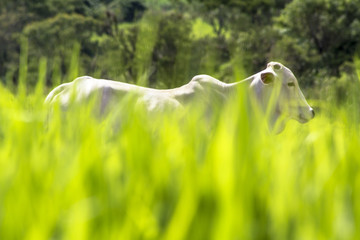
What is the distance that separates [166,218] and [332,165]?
0.45 metres

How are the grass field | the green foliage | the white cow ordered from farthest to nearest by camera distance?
1. the green foliage
2. the white cow
3. the grass field

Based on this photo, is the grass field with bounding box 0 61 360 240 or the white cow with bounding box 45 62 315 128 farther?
the white cow with bounding box 45 62 315 128

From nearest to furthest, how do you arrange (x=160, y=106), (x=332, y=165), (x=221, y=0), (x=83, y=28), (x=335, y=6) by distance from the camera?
1. (x=332, y=165)
2. (x=160, y=106)
3. (x=335, y=6)
4. (x=221, y=0)
5. (x=83, y=28)

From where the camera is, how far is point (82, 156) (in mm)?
1176

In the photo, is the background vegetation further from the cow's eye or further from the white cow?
the cow's eye

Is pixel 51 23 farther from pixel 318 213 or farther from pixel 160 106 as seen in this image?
pixel 318 213

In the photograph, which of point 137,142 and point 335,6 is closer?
point 137,142

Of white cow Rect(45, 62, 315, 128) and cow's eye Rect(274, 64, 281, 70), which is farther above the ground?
cow's eye Rect(274, 64, 281, 70)

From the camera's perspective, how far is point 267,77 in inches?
261

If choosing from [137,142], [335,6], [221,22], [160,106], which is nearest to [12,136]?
[137,142]

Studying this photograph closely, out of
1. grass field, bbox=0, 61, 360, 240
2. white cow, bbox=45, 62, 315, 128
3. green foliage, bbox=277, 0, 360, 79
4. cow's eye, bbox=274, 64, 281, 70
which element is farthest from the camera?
green foliage, bbox=277, 0, 360, 79

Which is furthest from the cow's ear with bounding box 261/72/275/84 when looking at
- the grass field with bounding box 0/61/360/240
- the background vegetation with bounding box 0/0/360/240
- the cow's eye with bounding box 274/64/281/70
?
the grass field with bounding box 0/61/360/240

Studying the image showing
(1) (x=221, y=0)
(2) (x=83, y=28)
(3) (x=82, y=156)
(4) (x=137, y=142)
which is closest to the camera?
(3) (x=82, y=156)

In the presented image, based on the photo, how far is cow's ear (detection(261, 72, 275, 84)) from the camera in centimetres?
654
